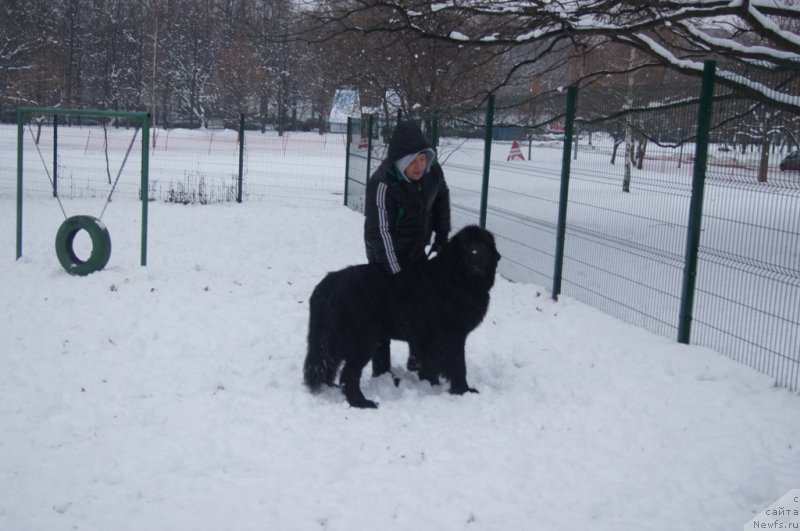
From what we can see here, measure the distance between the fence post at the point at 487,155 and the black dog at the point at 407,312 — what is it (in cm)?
419

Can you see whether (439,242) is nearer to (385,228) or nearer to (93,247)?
(385,228)

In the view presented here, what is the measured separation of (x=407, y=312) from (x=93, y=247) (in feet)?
17.2

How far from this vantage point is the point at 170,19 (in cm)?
5153

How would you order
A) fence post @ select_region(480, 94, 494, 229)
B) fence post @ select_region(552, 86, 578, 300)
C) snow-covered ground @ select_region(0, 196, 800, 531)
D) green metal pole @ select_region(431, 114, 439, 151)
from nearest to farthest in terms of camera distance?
snow-covered ground @ select_region(0, 196, 800, 531), fence post @ select_region(552, 86, 578, 300), fence post @ select_region(480, 94, 494, 229), green metal pole @ select_region(431, 114, 439, 151)

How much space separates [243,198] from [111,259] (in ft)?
25.4

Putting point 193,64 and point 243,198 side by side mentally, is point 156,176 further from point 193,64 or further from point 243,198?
point 193,64

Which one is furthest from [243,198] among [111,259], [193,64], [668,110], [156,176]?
[193,64]

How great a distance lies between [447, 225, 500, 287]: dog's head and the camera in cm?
515

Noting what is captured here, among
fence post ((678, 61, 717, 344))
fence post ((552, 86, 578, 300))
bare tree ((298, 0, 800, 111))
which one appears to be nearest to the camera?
fence post ((678, 61, 717, 344))

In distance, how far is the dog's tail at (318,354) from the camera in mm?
5057

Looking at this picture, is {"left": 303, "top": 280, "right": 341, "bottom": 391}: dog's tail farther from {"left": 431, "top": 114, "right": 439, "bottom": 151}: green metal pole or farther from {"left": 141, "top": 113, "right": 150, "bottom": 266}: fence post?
{"left": 431, "top": 114, "right": 439, "bottom": 151}: green metal pole

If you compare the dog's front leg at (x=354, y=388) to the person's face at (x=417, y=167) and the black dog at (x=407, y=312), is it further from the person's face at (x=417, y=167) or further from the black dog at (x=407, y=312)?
the person's face at (x=417, y=167)

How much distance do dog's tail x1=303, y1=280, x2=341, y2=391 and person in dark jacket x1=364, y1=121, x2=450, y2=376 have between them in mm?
505

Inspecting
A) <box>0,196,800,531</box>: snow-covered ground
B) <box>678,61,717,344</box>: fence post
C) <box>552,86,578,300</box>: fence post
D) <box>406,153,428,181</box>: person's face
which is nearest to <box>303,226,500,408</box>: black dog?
<box>0,196,800,531</box>: snow-covered ground
